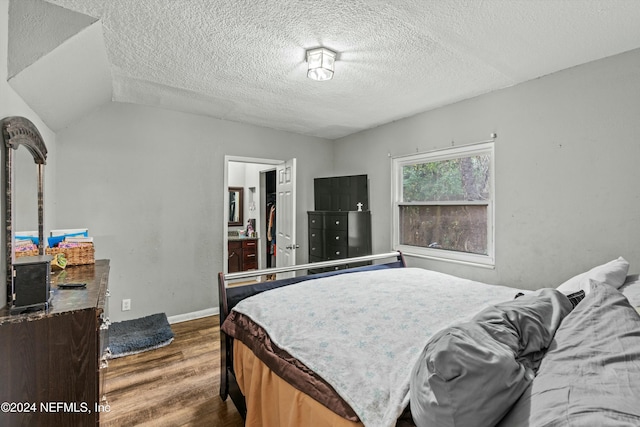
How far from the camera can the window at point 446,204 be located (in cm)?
316

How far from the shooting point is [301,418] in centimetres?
120

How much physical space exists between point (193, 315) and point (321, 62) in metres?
3.16

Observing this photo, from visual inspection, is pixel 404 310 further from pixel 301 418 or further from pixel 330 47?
pixel 330 47

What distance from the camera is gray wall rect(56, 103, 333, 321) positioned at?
A: 3119 mm

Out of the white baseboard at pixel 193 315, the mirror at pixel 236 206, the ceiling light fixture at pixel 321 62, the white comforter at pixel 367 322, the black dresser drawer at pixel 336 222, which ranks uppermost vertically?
the ceiling light fixture at pixel 321 62

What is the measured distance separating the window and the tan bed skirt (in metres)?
A: 2.50

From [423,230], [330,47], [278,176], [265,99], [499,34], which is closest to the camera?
[499,34]

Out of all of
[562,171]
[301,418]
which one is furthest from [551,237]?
[301,418]

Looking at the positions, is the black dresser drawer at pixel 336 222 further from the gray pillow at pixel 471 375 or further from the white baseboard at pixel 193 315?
the gray pillow at pixel 471 375

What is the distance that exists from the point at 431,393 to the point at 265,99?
3.06 m

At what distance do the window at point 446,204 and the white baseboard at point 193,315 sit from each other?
2.47 meters

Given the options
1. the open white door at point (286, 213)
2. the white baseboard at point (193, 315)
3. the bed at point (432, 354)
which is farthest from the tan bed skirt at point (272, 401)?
the open white door at point (286, 213)

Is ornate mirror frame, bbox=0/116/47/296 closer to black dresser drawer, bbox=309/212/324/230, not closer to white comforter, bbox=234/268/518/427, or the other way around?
white comforter, bbox=234/268/518/427

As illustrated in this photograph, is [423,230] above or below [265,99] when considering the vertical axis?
below
